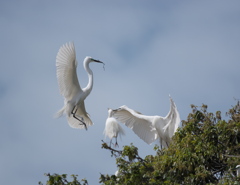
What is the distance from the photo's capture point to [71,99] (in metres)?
13.9

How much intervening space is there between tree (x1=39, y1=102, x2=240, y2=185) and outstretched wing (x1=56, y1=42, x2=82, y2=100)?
298 cm

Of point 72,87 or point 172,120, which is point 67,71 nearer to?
point 72,87

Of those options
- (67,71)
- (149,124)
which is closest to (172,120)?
(149,124)

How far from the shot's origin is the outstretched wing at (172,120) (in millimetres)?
13195

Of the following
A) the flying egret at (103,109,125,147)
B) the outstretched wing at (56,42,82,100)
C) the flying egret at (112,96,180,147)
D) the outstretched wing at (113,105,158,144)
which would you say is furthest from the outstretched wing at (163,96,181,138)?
the outstretched wing at (56,42,82,100)

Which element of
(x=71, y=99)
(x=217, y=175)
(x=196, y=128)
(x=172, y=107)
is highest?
(x=71, y=99)

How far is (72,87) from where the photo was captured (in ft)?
44.7

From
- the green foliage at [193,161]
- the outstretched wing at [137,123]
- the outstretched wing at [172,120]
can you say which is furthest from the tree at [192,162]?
the outstretched wing at [137,123]

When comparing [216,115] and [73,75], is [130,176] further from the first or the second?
[73,75]

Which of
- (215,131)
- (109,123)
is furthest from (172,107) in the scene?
(215,131)

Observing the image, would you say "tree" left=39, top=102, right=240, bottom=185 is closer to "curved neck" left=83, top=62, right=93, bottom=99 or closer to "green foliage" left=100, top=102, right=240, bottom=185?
"green foliage" left=100, top=102, right=240, bottom=185

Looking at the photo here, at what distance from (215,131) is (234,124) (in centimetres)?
32

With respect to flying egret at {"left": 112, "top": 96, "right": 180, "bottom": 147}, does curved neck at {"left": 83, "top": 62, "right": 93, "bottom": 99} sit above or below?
above

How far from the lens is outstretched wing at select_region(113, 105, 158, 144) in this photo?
1483cm
